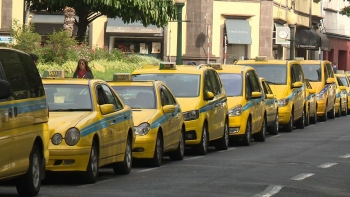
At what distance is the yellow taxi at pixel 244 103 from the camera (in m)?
24.0

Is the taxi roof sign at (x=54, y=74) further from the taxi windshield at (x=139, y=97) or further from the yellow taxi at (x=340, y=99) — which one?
the yellow taxi at (x=340, y=99)

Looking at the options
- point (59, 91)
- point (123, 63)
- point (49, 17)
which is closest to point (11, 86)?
point (59, 91)

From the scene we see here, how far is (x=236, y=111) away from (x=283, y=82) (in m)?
6.76

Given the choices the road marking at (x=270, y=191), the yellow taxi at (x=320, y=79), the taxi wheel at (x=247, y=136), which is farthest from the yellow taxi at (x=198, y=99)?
the yellow taxi at (x=320, y=79)

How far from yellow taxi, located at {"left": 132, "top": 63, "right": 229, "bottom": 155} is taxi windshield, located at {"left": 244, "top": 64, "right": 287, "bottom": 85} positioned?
7.57m

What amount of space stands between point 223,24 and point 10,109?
42730 millimetres

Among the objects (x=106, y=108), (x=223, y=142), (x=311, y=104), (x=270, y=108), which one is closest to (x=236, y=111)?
(x=223, y=142)

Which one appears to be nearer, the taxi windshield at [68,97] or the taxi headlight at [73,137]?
the taxi headlight at [73,137]

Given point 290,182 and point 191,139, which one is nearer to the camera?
point 290,182

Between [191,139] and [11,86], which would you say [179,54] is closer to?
[191,139]

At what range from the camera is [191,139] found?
2069cm

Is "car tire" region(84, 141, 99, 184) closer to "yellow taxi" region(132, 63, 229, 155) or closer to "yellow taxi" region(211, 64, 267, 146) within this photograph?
"yellow taxi" region(132, 63, 229, 155)

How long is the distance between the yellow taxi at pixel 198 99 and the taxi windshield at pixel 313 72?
1325cm

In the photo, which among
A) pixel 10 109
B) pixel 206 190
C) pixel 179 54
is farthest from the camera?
pixel 179 54
